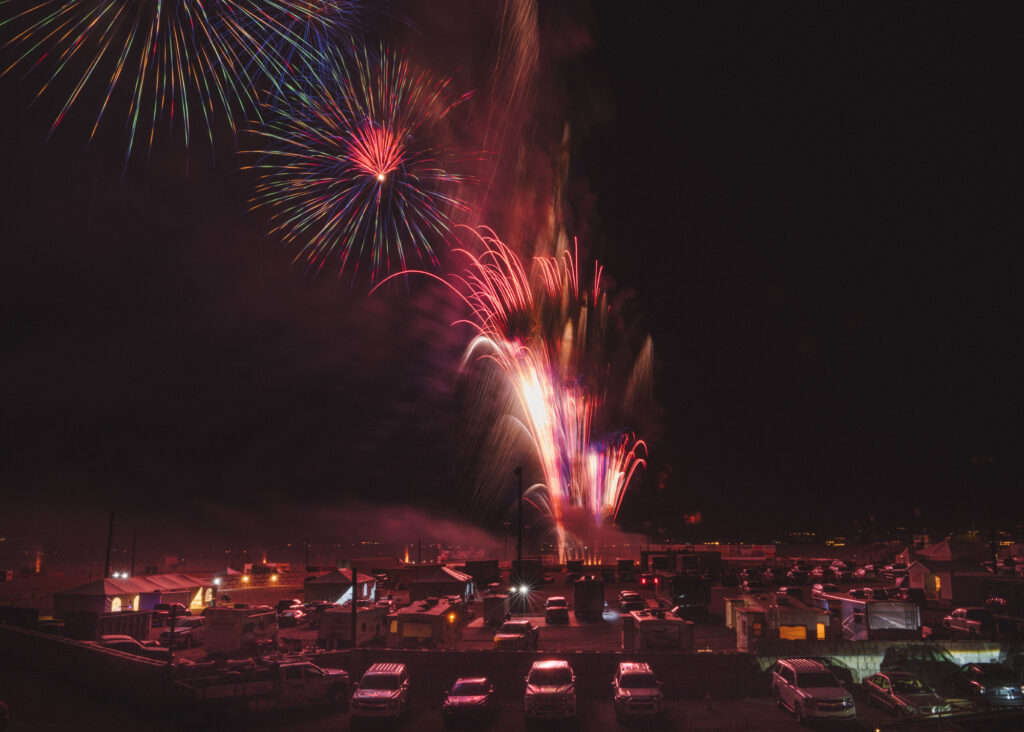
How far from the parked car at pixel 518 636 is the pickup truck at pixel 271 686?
298 inches

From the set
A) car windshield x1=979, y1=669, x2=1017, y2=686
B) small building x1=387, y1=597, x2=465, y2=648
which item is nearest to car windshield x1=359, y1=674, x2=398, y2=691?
small building x1=387, y1=597, x2=465, y2=648

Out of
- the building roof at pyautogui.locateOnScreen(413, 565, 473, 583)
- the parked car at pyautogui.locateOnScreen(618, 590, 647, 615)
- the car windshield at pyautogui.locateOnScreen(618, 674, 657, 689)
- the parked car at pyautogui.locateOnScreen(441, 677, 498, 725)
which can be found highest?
the building roof at pyautogui.locateOnScreen(413, 565, 473, 583)

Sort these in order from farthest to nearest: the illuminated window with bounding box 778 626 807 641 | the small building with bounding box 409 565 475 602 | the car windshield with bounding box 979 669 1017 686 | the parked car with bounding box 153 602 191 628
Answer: the small building with bounding box 409 565 475 602
the parked car with bounding box 153 602 191 628
the illuminated window with bounding box 778 626 807 641
the car windshield with bounding box 979 669 1017 686

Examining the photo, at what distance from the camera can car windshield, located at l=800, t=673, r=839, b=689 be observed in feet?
55.7

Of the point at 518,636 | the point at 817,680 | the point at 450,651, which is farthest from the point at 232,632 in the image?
the point at 817,680

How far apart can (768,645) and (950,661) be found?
20.8 feet

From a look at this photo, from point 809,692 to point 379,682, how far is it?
11.2m

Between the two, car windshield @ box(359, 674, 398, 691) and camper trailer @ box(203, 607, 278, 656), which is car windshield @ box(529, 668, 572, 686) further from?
camper trailer @ box(203, 607, 278, 656)

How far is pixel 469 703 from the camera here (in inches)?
672

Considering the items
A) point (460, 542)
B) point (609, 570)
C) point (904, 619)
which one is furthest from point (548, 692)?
point (460, 542)

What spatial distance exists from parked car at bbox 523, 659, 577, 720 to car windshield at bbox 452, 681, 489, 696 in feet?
3.95

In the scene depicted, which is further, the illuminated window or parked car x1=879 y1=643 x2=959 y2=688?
the illuminated window

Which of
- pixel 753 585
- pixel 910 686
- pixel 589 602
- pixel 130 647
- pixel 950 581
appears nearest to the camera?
pixel 910 686

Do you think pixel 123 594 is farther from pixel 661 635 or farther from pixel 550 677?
pixel 661 635
